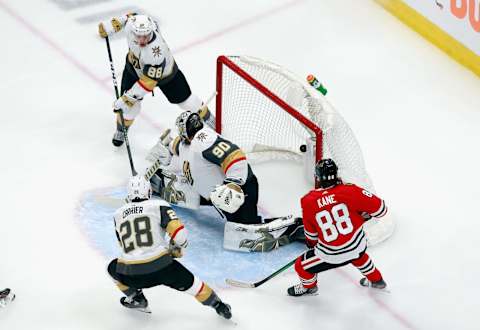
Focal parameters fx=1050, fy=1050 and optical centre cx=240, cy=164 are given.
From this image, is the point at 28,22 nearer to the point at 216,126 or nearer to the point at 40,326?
the point at 216,126

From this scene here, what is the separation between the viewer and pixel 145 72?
20.8ft

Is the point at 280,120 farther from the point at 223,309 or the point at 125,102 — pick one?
the point at 223,309

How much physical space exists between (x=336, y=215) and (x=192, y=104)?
5.81ft

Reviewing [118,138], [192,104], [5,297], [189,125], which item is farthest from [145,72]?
[5,297]

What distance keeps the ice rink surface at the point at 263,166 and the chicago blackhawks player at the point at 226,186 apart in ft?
0.89

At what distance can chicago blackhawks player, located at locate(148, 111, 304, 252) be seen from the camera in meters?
5.68

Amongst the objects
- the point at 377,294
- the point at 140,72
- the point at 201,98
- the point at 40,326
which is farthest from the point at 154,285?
the point at 201,98

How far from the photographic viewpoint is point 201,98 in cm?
729

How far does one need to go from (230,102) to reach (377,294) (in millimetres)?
1563

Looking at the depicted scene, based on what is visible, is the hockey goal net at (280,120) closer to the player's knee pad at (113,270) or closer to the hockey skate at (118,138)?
the hockey skate at (118,138)

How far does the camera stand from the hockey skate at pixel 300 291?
221 inches

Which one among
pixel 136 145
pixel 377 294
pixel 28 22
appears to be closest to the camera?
pixel 377 294

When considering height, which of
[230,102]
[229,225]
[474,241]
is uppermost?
[230,102]

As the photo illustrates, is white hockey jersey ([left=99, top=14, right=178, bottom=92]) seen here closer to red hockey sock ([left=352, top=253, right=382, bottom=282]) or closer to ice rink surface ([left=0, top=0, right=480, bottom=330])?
ice rink surface ([left=0, top=0, right=480, bottom=330])
